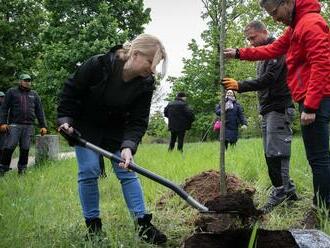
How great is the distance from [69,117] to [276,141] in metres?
1.97

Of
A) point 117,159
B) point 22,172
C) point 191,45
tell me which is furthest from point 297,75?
point 191,45

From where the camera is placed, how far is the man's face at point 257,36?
16.2ft

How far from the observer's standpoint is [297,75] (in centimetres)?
391

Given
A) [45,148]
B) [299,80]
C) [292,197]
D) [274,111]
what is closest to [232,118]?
[45,148]

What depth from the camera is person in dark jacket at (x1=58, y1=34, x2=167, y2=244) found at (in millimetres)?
3691

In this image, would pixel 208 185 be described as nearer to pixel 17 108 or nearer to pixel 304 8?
pixel 304 8

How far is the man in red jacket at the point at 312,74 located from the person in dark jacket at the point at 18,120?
20.4 ft

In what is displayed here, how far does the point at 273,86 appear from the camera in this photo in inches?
190

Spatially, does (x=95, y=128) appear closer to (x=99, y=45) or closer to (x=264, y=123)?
(x=264, y=123)

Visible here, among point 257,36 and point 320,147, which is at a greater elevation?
point 257,36

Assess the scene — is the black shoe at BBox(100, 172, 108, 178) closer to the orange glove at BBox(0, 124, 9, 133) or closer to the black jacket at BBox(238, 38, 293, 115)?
the orange glove at BBox(0, 124, 9, 133)

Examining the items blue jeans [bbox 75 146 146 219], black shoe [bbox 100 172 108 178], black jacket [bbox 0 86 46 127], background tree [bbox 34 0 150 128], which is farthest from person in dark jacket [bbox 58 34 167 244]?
background tree [bbox 34 0 150 128]

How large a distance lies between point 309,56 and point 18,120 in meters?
6.53

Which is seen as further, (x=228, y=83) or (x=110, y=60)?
(x=228, y=83)
